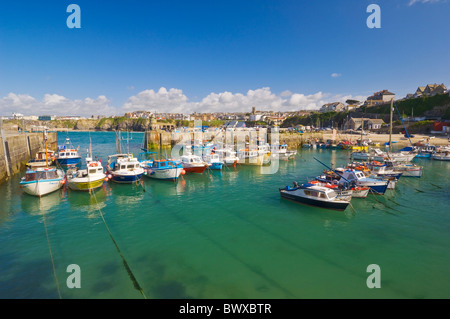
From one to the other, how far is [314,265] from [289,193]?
9290mm

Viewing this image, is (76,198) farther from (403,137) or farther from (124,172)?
(403,137)

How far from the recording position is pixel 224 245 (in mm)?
13406

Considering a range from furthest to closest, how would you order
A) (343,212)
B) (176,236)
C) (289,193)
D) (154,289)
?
(289,193) → (343,212) → (176,236) → (154,289)

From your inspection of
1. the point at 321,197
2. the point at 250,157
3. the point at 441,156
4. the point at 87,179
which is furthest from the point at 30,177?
the point at 441,156

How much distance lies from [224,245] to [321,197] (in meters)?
9.52

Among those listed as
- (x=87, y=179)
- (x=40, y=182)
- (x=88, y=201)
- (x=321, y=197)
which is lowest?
(x=88, y=201)

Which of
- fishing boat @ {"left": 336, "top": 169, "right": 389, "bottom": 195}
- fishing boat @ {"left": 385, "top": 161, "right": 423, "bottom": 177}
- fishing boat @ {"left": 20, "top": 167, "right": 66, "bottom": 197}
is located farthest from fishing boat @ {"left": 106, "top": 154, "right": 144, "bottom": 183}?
fishing boat @ {"left": 385, "top": 161, "right": 423, "bottom": 177}

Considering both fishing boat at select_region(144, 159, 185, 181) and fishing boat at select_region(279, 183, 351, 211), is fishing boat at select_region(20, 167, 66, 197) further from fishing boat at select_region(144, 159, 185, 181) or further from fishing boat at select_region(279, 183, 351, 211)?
fishing boat at select_region(279, 183, 351, 211)

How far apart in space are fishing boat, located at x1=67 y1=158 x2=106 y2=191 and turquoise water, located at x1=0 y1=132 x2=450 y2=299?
82cm

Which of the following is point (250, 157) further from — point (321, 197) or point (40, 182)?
point (40, 182)

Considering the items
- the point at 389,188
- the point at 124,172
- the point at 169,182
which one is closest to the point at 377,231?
the point at 389,188

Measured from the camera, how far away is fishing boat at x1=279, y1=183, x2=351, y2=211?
18031 mm

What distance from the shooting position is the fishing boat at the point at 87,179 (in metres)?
22.2

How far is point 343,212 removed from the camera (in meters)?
18.3
